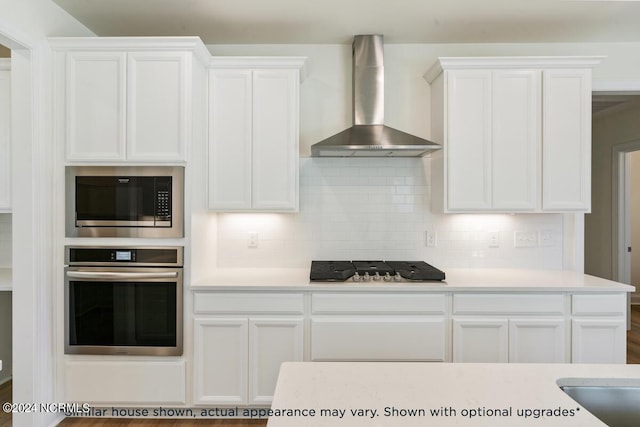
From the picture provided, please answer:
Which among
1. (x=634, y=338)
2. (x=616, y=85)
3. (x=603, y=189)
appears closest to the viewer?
(x=616, y=85)

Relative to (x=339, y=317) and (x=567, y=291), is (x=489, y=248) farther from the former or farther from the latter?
(x=339, y=317)

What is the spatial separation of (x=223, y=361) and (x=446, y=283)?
155 centimetres

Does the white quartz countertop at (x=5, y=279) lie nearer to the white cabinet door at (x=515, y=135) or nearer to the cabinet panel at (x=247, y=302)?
the cabinet panel at (x=247, y=302)

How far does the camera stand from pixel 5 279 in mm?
2656

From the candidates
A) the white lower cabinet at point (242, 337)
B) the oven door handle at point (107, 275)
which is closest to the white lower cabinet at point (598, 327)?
the white lower cabinet at point (242, 337)

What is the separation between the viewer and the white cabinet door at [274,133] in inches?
105

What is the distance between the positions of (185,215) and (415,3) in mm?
2047

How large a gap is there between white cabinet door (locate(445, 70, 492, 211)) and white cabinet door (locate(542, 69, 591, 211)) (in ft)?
1.34

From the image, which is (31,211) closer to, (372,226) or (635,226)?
(372,226)

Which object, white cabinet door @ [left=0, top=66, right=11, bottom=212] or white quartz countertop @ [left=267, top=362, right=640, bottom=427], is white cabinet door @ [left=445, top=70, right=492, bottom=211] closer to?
white quartz countertop @ [left=267, top=362, right=640, bottom=427]

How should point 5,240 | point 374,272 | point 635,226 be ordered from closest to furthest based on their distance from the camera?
point 374,272 < point 5,240 < point 635,226

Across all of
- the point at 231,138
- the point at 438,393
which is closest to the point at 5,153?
the point at 231,138

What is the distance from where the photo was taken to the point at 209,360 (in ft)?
7.93

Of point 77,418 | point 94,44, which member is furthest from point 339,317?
point 94,44
